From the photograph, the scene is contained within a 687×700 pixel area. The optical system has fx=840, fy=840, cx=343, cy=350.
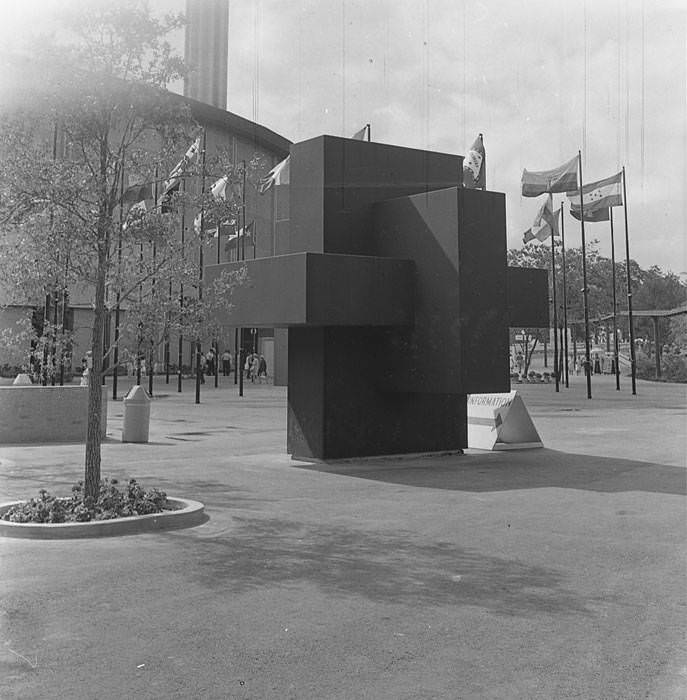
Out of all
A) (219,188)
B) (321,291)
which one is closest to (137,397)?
(321,291)

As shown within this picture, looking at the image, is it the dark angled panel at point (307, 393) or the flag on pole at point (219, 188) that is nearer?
the flag on pole at point (219, 188)

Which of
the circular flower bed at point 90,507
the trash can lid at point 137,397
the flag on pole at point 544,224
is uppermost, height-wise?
the flag on pole at point 544,224

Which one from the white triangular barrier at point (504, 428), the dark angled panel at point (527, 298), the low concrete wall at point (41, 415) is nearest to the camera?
the dark angled panel at point (527, 298)

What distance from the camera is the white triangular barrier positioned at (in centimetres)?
1663

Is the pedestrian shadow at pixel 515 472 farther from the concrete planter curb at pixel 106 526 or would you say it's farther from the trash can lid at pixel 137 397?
the trash can lid at pixel 137 397

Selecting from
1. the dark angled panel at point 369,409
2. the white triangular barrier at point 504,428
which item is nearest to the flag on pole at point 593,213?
the white triangular barrier at point 504,428

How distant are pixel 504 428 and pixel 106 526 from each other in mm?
10088

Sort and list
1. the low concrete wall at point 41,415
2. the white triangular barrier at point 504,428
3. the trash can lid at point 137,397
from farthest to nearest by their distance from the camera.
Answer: the trash can lid at point 137,397 → the low concrete wall at point 41,415 → the white triangular barrier at point 504,428

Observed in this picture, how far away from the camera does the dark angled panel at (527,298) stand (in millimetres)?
15672

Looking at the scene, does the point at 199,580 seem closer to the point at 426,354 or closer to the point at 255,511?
the point at 255,511

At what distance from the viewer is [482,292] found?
44.9 feet

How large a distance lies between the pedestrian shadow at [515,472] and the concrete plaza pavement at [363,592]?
98 millimetres

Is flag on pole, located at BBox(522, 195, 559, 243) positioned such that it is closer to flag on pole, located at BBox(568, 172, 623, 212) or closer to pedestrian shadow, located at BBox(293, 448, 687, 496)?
flag on pole, located at BBox(568, 172, 623, 212)

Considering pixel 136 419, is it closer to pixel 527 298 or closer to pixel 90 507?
pixel 527 298
